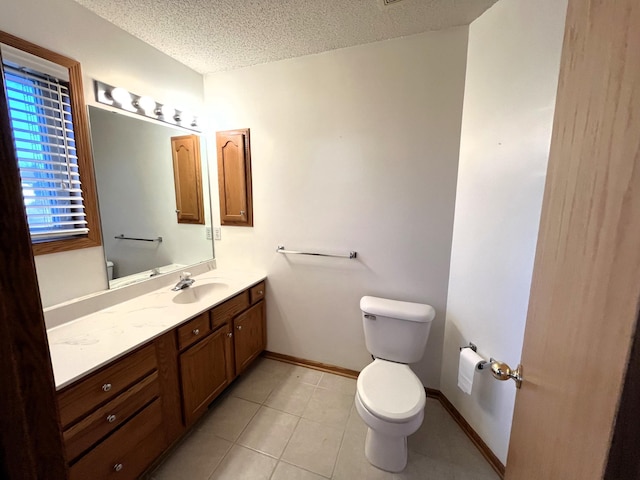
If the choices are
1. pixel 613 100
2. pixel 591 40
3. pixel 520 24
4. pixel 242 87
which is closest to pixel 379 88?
pixel 520 24

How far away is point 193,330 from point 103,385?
1.55 feet

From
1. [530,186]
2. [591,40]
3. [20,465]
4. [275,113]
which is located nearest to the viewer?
[20,465]

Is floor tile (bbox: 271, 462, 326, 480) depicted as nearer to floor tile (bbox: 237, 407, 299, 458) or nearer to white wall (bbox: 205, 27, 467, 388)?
floor tile (bbox: 237, 407, 299, 458)

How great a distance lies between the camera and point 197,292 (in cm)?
199

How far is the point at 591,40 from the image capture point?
0.51m

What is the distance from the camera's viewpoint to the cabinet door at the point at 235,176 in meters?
Answer: 2.12

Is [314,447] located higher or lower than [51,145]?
lower

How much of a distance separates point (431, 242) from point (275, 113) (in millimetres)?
1496

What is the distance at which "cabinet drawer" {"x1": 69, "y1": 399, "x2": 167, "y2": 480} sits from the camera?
1.05m

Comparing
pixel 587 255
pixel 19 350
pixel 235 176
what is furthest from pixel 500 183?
pixel 235 176

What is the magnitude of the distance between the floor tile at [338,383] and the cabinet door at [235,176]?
1414 millimetres

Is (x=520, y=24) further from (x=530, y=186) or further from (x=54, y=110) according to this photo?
(x=54, y=110)

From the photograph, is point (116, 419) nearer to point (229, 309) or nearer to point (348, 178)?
point (229, 309)

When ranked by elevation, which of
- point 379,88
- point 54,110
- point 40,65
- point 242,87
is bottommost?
point 54,110
